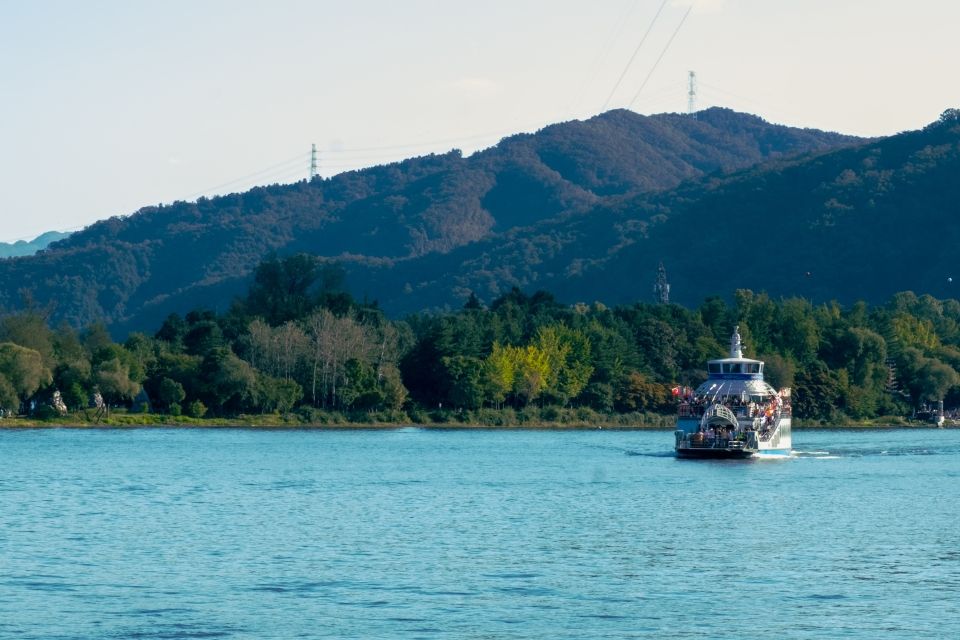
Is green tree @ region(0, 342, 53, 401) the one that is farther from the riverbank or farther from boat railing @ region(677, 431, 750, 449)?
boat railing @ region(677, 431, 750, 449)

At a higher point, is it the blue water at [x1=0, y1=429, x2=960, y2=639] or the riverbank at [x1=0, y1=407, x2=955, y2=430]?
the riverbank at [x1=0, y1=407, x2=955, y2=430]

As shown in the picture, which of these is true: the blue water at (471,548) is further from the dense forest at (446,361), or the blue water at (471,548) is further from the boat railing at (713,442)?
the dense forest at (446,361)

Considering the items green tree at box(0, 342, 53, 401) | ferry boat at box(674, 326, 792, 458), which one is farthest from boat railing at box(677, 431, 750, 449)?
green tree at box(0, 342, 53, 401)

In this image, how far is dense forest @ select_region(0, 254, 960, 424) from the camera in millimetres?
145375

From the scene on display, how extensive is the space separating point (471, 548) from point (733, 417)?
173 feet

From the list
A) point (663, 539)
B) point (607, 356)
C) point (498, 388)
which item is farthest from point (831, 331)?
point (663, 539)

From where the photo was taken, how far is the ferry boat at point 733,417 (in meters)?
104

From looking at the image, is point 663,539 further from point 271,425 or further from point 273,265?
point 273,265

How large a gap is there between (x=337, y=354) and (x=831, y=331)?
65.7 meters

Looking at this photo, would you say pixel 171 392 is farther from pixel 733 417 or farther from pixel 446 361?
pixel 733 417

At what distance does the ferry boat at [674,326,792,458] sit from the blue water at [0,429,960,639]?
2.84 metres

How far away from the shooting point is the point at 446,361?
516 feet

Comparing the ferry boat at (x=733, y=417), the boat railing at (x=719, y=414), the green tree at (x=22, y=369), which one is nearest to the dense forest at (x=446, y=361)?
the green tree at (x=22, y=369)

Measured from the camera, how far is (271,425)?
489 ft
